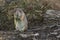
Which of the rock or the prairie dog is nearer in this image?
the prairie dog

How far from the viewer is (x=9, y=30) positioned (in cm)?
737

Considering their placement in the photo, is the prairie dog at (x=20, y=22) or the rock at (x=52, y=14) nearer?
the prairie dog at (x=20, y=22)

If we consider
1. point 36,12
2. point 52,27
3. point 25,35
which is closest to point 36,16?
point 36,12

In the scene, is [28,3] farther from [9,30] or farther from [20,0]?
[9,30]

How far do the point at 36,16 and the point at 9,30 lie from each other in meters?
1.06

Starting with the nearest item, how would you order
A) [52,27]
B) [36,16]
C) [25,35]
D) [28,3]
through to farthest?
[25,35], [52,27], [36,16], [28,3]

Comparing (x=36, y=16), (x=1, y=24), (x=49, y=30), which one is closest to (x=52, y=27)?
(x=49, y=30)

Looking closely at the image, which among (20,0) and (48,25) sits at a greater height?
(20,0)

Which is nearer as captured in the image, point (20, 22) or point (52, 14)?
point (20, 22)

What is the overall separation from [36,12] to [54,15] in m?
0.58

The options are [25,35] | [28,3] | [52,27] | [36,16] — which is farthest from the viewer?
[28,3]

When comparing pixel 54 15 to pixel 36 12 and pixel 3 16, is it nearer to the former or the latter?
pixel 36 12

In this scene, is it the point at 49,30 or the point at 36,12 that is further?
the point at 36,12

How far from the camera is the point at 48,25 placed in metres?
7.53
